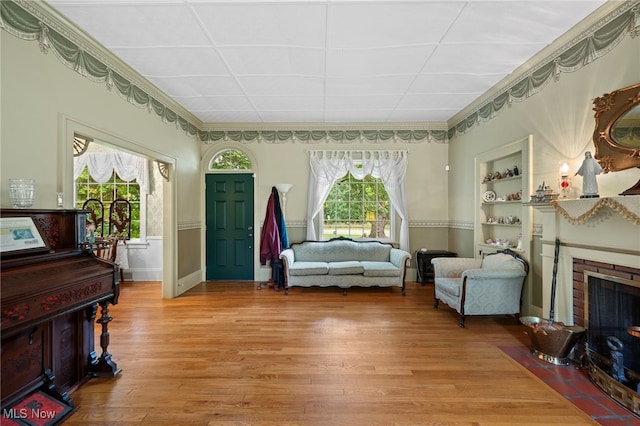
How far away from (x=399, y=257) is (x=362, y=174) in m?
1.77

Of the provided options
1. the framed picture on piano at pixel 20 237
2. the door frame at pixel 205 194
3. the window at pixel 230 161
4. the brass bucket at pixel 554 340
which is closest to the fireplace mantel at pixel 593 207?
the brass bucket at pixel 554 340

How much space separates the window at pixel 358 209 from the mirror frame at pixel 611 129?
3659mm

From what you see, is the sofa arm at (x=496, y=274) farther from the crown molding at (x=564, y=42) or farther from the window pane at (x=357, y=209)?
the window pane at (x=357, y=209)

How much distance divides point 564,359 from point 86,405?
154 inches

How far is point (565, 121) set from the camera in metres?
3.10

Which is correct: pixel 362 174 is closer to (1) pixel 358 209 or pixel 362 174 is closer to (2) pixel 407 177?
(1) pixel 358 209

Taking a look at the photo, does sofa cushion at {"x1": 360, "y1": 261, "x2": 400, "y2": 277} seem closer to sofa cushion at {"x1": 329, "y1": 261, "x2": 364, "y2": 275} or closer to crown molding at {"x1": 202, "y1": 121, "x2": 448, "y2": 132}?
sofa cushion at {"x1": 329, "y1": 261, "x2": 364, "y2": 275}

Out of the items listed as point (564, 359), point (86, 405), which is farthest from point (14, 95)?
point (564, 359)

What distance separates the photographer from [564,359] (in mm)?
2713

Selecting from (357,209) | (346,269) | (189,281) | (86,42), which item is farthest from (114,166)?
(346,269)

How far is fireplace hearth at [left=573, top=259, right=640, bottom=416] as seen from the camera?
2.24 metres

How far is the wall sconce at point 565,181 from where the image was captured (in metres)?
2.96
